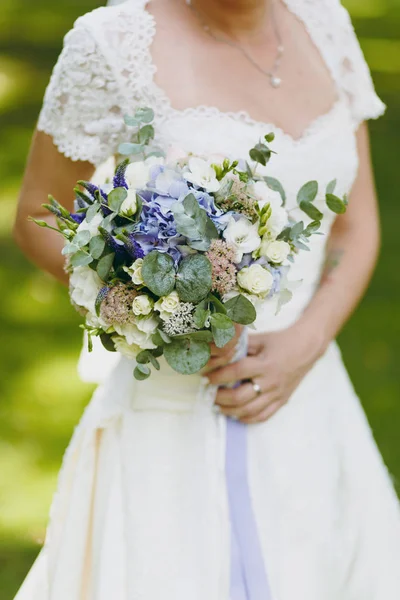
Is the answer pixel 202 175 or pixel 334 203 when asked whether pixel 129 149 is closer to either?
pixel 202 175

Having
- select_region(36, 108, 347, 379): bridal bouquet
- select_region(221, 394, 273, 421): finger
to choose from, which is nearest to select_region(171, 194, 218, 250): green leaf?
select_region(36, 108, 347, 379): bridal bouquet

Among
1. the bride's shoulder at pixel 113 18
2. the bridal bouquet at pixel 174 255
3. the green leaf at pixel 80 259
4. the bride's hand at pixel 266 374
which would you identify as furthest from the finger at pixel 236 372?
the bride's shoulder at pixel 113 18

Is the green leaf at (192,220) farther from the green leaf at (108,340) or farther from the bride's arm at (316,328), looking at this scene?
the bride's arm at (316,328)

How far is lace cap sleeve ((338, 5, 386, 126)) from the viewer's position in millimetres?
2969

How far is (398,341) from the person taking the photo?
5.67m

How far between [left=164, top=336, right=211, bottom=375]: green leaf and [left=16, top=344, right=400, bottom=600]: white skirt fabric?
1.54 ft

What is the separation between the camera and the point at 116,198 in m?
2.07

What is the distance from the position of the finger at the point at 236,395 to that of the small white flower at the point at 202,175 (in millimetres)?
640

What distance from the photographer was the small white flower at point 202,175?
6.86 ft

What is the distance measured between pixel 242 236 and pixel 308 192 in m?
0.39

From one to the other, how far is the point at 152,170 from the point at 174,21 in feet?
2.31

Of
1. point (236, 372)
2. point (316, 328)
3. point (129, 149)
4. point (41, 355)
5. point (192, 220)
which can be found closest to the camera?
point (192, 220)

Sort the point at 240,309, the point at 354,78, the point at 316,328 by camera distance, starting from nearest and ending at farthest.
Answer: the point at 240,309 → the point at 316,328 → the point at 354,78

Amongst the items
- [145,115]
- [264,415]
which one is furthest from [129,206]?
[264,415]
